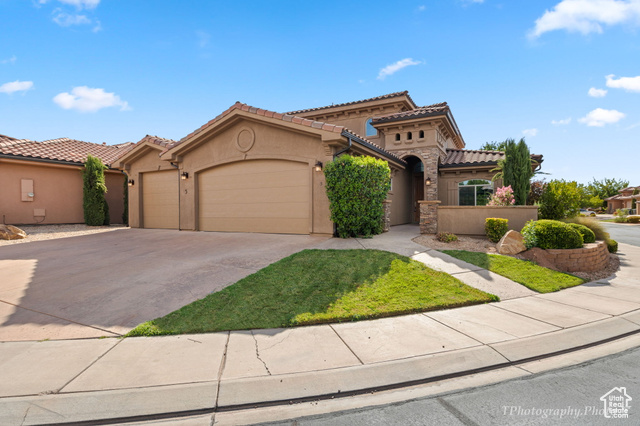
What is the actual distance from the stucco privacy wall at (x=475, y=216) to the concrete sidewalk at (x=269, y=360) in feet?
19.9

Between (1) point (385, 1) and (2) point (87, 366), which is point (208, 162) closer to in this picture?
(1) point (385, 1)

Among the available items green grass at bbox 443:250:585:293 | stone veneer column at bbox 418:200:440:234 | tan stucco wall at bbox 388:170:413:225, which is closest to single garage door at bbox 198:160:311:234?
stone veneer column at bbox 418:200:440:234

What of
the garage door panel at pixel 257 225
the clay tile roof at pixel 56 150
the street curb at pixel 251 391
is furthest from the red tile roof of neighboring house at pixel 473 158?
the clay tile roof at pixel 56 150

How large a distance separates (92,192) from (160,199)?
4.01 m

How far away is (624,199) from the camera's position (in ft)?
158

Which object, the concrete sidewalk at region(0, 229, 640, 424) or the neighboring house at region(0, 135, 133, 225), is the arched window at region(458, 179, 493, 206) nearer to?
the concrete sidewalk at region(0, 229, 640, 424)

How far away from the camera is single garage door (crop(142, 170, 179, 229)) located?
46.5ft

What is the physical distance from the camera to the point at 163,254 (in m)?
8.35

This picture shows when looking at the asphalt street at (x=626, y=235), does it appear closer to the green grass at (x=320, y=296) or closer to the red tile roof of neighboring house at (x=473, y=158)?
the red tile roof of neighboring house at (x=473, y=158)

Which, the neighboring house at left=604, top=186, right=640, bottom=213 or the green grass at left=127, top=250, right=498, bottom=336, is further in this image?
the neighboring house at left=604, top=186, right=640, bottom=213

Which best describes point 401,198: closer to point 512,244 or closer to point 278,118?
point 512,244

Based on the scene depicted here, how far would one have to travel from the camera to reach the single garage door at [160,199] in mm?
14180

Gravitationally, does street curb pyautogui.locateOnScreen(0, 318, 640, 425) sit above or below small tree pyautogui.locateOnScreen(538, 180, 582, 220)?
below

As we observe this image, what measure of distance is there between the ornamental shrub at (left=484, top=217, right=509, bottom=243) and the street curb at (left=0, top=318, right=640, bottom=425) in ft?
23.2
